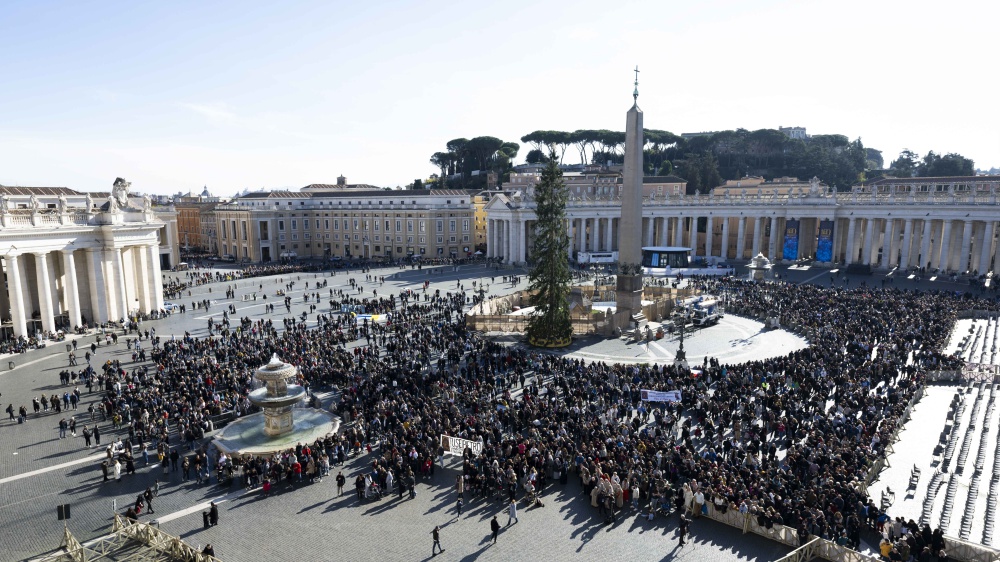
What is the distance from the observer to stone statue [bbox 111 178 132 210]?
157ft

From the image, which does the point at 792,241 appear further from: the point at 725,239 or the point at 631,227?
the point at 631,227

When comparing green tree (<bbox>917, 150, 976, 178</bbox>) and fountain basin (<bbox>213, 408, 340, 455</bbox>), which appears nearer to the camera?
fountain basin (<bbox>213, 408, 340, 455</bbox>)

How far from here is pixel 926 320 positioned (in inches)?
1230

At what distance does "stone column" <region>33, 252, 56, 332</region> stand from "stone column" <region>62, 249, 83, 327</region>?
94 cm

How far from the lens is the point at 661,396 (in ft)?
69.7

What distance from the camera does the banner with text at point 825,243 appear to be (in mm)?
58906

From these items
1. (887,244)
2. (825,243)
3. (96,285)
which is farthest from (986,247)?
(96,285)

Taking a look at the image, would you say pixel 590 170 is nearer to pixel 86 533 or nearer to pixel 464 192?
pixel 464 192

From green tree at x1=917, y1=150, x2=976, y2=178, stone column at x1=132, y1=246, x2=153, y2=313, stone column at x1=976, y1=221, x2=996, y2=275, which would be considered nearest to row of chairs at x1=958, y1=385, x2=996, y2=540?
stone column at x1=976, y1=221, x2=996, y2=275

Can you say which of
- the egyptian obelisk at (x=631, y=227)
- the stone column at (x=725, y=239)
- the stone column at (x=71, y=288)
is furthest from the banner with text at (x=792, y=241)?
the stone column at (x=71, y=288)

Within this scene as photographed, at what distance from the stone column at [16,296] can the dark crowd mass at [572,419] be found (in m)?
7.92

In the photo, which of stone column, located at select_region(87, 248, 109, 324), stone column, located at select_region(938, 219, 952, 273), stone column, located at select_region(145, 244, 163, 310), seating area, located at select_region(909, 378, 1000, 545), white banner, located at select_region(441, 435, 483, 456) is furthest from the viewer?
stone column, located at select_region(938, 219, 952, 273)

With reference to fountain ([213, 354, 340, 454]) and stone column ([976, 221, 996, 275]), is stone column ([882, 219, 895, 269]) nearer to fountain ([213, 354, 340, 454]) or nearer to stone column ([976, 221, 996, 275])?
stone column ([976, 221, 996, 275])

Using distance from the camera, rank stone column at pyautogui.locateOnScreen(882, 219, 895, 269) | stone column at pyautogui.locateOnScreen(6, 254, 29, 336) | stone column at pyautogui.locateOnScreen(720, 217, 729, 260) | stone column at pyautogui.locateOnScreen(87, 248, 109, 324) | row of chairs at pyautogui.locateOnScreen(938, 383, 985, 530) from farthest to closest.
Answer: stone column at pyautogui.locateOnScreen(720, 217, 729, 260), stone column at pyautogui.locateOnScreen(882, 219, 895, 269), stone column at pyautogui.locateOnScreen(87, 248, 109, 324), stone column at pyautogui.locateOnScreen(6, 254, 29, 336), row of chairs at pyautogui.locateOnScreen(938, 383, 985, 530)
